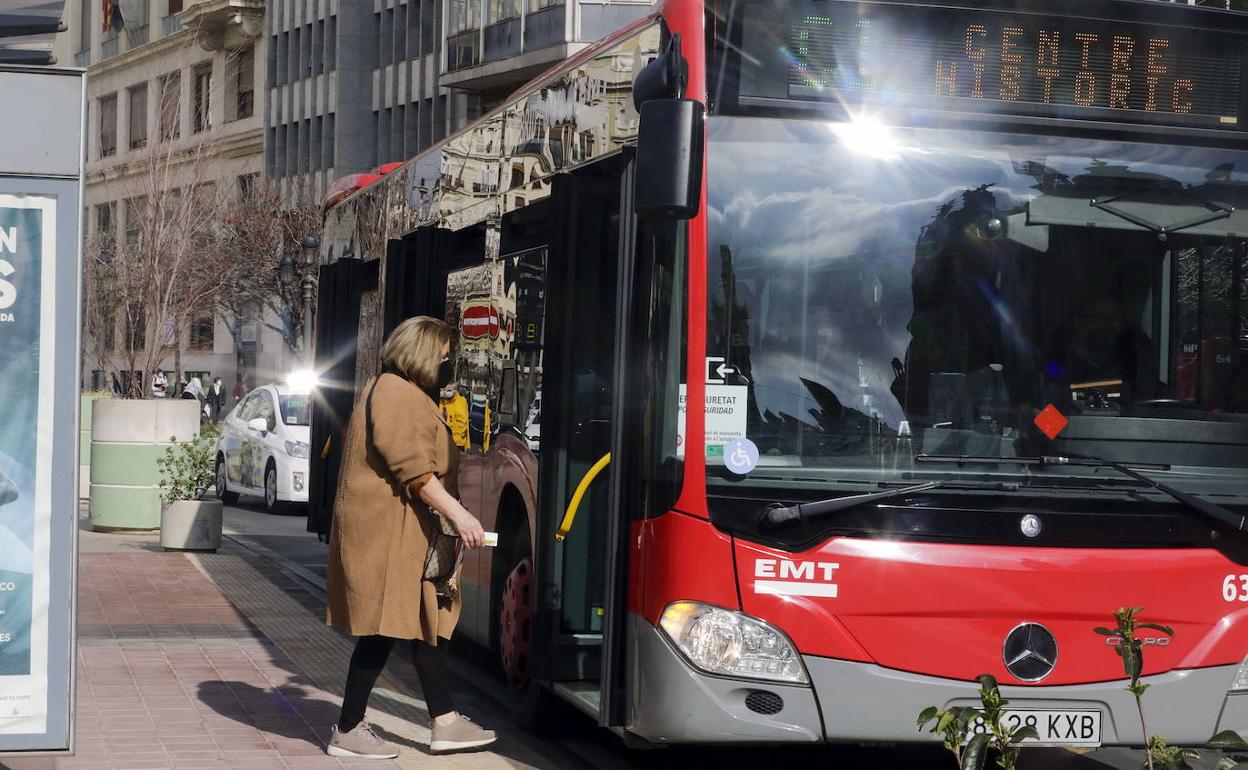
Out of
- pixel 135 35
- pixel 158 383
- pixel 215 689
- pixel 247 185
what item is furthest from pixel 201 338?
pixel 215 689

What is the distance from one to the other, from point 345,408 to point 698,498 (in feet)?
25.9

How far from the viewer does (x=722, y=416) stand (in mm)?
6332

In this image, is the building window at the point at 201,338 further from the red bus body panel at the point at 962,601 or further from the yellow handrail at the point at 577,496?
the red bus body panel at the point at 962,601

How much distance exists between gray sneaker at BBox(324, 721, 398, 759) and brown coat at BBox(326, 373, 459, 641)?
447 mm

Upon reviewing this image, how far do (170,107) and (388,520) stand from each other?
66.4 feet

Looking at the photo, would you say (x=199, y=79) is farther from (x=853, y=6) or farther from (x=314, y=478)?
(x=853, y=6)

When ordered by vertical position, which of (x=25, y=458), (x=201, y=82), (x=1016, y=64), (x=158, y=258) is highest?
(x=201, y=82)

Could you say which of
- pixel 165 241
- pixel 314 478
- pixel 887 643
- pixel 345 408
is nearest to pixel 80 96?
pixel 887 643

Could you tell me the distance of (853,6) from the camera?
646cm

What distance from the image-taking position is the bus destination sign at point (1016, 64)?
6469 mm

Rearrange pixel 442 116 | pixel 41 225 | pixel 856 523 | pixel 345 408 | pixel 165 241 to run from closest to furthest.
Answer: pixel 41 225, pixel 856 523, pixel 345 408, pixel 165 241, pixel 442 116

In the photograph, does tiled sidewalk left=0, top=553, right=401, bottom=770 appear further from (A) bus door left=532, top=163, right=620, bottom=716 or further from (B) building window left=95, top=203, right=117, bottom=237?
(B) building window left=95, top=203, right=117, bottom=237

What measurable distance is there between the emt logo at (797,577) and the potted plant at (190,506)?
11.0 metres

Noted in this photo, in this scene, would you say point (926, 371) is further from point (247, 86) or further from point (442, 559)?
point (247, 86)
